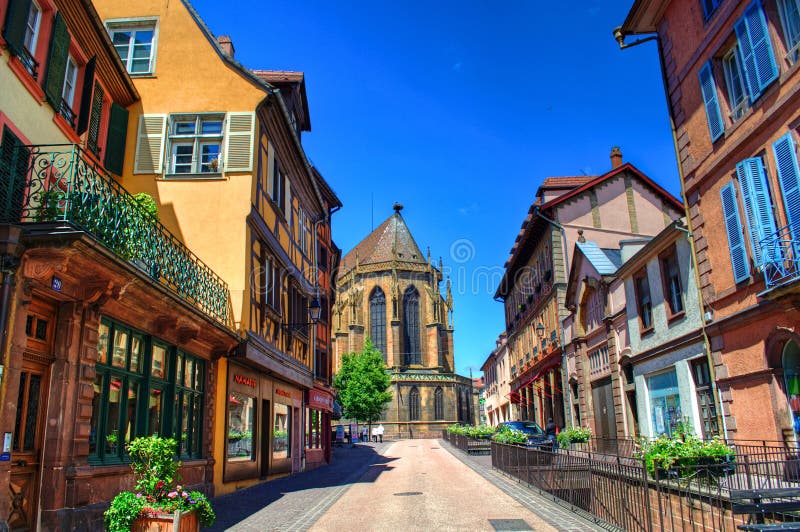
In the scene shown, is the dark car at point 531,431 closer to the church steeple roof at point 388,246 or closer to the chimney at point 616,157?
the chimney at point 616,157

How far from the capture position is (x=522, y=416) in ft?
133

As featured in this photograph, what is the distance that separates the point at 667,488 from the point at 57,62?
11283 millimetres

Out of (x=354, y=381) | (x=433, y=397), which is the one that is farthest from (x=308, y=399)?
(x=433, y=397)

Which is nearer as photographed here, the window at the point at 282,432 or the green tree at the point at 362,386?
the window at the point at 282,432

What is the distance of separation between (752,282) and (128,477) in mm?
11593

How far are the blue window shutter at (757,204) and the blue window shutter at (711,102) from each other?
1.76m

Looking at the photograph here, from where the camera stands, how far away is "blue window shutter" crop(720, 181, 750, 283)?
11.9 metres

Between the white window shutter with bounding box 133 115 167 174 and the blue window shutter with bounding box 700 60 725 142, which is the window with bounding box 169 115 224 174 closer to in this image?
the white window shutter with bounding box 133 115 167 174

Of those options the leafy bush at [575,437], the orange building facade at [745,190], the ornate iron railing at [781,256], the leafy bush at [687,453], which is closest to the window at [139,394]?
the leafy bush at [687,453]

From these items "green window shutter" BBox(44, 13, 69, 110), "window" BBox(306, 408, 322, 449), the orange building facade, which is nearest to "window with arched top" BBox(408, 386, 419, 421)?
"window" BBox(306, 408, 322, 449)

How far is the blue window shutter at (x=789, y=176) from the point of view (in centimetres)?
1026

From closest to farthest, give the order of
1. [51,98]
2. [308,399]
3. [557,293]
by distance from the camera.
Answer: [51,98], [308,399], [557,293]

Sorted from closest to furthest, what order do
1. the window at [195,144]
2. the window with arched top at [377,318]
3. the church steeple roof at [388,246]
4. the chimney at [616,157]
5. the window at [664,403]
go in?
the window at [664,403] → the window at [195,144] → the chimney at [616,157] → the window with arched top at [377,318] → the church steeple roof at [388,246]

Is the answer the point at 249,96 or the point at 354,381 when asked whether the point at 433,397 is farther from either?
the point at 249,96
